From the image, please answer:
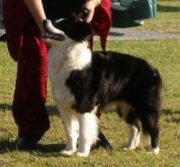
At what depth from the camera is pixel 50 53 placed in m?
5.80

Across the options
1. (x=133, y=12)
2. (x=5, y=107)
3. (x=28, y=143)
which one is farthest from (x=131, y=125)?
(x=133, y=12)

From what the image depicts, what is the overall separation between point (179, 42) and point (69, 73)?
433 inches

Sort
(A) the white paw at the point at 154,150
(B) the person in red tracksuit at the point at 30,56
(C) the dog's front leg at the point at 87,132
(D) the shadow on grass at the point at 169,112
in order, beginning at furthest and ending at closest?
(D) the shadow on grass at the point at 169,112 → (A) the white paw at the point at 154,150 → (B) the person in red tracksuit at the point at 30,56 → (C) the dog's front leg at the point at 87,132

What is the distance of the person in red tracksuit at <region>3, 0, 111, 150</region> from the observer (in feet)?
20.1

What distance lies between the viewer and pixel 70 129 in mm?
6145

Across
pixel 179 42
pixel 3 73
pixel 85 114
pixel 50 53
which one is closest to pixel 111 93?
pixel 85 114

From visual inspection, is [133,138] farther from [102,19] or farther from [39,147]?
[102,19]

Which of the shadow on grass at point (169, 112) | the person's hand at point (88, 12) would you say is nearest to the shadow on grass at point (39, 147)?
the person's hand at point (88, 12)

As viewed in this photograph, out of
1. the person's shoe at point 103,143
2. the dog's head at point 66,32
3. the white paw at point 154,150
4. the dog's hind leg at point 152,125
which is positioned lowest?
the white paw at point 154,150

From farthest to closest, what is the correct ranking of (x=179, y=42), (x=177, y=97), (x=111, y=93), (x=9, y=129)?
(x=179, y=42), (x=177, y=97), (x=9, y=129), (x=111, y=93)

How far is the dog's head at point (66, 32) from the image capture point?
5641 mm

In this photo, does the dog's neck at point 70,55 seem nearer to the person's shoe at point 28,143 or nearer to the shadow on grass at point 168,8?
the person's shoe at point 28,143

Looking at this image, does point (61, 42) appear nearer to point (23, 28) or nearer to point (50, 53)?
point (50, 53)

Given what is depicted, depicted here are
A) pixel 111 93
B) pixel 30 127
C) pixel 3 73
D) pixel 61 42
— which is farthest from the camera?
pixel 3 73
